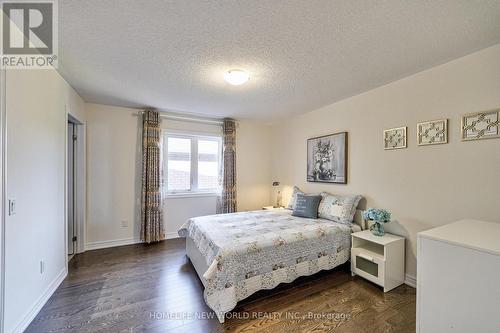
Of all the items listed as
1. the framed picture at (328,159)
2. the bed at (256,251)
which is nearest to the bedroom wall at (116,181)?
the bed at (256,251)

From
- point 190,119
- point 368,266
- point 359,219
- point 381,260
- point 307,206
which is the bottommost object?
point 368,266

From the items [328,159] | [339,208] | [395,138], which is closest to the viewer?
[395,138]

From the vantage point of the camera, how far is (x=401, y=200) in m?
2.49

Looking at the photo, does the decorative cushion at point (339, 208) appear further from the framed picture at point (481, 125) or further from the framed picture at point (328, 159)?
the framed picture at point (481, 125)

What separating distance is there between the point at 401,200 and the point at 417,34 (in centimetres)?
176

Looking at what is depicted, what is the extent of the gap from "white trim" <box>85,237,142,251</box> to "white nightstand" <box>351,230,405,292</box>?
3584 millimetres

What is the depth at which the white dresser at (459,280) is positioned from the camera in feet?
4.03

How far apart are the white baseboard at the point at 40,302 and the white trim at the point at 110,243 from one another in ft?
3.08

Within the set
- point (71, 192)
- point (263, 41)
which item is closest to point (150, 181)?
point (71, 192)

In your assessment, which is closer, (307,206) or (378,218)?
(378,218)

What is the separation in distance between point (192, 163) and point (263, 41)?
120 inches

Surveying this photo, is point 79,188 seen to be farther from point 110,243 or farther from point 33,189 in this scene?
point 33,189

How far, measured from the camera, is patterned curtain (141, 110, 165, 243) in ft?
12.1

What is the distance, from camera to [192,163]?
432 centimetres
